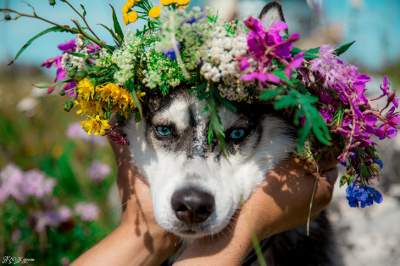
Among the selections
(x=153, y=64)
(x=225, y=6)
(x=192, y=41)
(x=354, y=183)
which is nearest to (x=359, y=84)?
(x=354, y=183)

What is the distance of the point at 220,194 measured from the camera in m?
1.78

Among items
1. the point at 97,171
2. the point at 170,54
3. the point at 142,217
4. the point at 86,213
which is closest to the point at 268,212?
the point at 142,217

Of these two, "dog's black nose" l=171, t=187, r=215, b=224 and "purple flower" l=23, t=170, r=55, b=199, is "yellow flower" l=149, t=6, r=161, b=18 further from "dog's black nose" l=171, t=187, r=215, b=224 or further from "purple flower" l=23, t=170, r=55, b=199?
"purple flower" l=23, t=170, r=55, b=199

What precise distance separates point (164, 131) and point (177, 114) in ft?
0.39

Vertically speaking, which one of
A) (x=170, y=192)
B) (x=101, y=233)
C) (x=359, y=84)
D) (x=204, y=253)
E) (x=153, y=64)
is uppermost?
(x=153, y=64)

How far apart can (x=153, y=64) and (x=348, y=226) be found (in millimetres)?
2008

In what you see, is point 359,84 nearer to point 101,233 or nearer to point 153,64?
point 153,64

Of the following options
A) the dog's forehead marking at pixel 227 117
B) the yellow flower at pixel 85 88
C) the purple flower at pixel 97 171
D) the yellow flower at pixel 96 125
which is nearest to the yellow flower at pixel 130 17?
the yellow flower at pixel 85 88

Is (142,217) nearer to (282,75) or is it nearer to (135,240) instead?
(135,240)

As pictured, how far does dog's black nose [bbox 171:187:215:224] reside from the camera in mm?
1690

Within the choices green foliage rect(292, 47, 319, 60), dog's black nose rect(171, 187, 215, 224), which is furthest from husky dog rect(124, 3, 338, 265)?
green foliage rect(292, 47, 319, 60)

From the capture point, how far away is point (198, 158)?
6.08 feet

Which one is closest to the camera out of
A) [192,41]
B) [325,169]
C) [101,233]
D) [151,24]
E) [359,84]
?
[192,41]

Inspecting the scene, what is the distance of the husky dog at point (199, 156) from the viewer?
1754 mm
